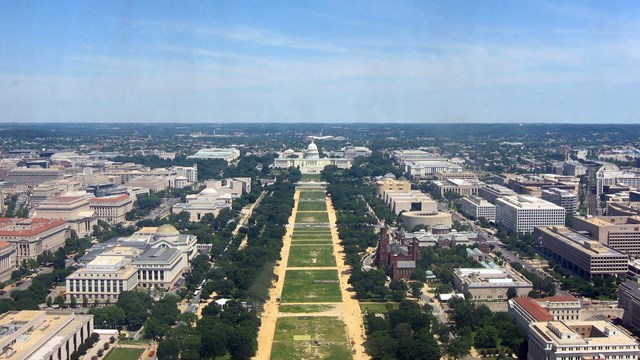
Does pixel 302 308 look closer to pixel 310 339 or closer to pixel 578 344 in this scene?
pixel 310 339

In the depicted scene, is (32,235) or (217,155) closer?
(32,235)

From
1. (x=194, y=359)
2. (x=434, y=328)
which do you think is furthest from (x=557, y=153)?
(x=194, y=359)

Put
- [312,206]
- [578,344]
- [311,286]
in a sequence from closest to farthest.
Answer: [578,344], [311,286], [312,206]

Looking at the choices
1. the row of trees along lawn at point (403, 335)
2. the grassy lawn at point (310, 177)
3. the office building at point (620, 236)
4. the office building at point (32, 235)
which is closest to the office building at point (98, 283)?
the office building at point (32, 235)

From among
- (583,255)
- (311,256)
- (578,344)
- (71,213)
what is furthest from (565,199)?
(71,213)

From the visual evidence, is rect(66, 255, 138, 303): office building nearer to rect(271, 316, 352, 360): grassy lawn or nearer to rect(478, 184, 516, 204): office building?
rect(271, 316, 352, 360): grassy lawn

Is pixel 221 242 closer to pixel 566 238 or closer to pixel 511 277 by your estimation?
pixel 511 277
